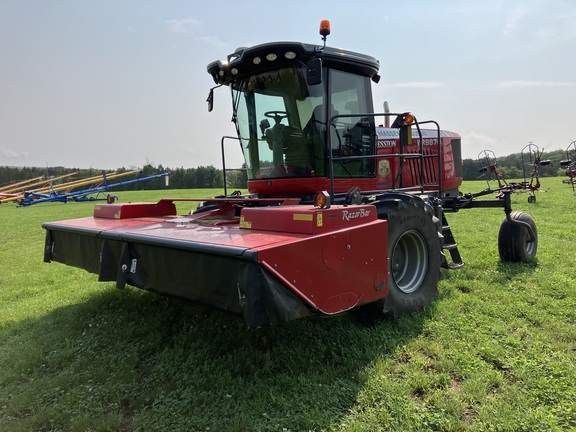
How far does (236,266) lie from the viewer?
9.29 feet

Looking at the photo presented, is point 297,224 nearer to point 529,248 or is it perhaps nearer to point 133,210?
point 133,210

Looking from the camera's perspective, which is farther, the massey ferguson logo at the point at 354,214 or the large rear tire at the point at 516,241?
the large rear tire at the point at 516,241

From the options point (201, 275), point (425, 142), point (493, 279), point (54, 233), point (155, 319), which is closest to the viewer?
point (201, 275)

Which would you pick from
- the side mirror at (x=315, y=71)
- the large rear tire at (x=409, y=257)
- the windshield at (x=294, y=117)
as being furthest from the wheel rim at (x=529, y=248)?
the side mirror at (x=315, y=71)

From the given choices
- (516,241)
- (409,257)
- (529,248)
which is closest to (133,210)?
(409,257)

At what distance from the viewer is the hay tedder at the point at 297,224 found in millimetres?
2945

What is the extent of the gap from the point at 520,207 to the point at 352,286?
14094 mm

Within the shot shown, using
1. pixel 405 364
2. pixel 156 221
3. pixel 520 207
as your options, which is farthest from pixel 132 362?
pixel 520 207

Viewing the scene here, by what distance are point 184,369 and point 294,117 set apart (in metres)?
2.72

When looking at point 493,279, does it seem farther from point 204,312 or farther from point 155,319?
point 155,319

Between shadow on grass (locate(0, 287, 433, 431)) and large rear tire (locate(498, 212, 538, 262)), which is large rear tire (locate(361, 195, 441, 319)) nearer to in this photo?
shadow on grass (locate(0, 287, 433, 431))

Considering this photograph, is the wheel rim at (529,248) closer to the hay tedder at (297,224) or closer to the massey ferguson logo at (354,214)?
the hay tedder at (297,224)

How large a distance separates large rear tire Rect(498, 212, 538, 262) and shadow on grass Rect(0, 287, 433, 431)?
271 cm

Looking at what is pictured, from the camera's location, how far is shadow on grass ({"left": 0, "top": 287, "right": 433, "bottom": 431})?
2836 mm
